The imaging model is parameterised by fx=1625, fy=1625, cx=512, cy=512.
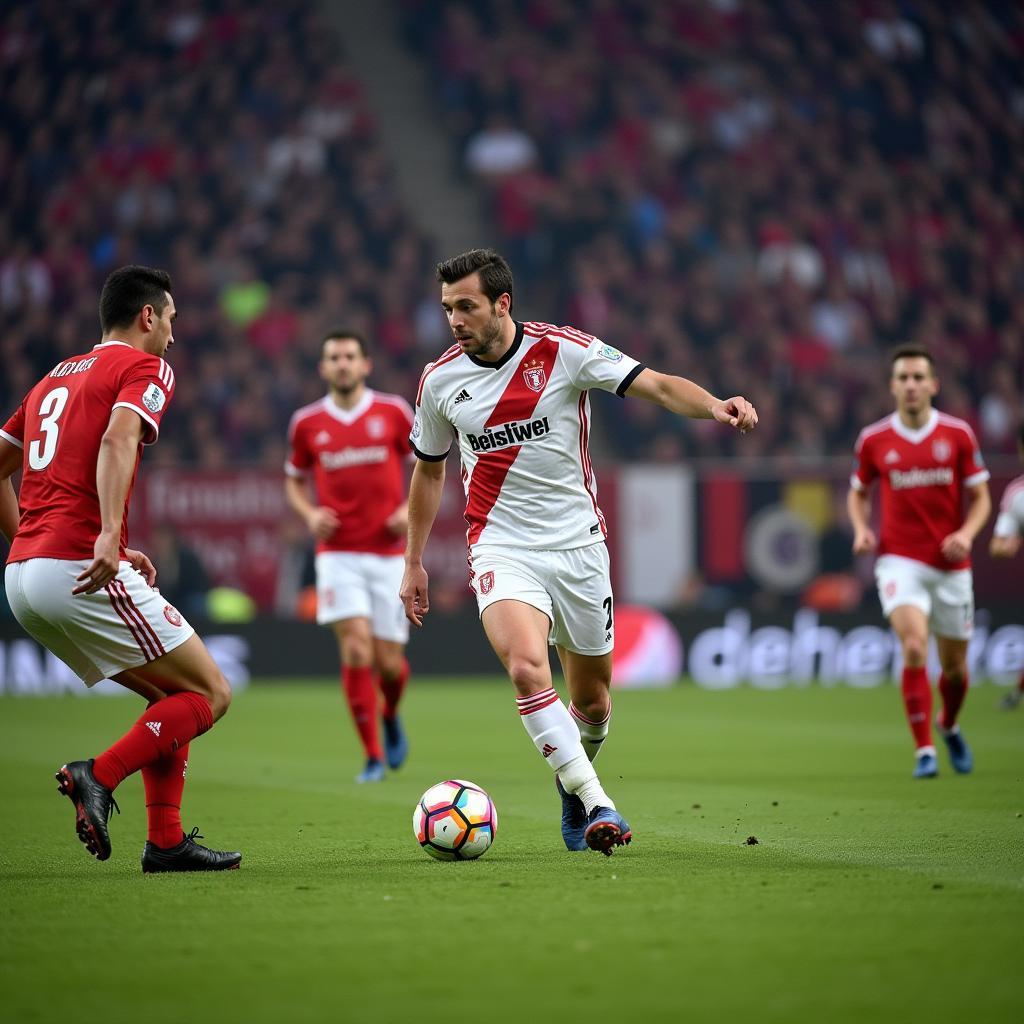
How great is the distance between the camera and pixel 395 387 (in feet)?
68.6

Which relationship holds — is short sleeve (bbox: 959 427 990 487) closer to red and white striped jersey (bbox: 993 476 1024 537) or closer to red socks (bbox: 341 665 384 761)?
red and white striped jersey (bbox: 993 476 1024 537)

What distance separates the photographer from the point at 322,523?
10.5m

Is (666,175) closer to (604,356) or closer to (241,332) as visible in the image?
(241,332)

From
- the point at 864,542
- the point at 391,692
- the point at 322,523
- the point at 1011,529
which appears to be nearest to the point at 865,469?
the point at 864,542

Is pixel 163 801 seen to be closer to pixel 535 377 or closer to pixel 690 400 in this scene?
pixel 535 377

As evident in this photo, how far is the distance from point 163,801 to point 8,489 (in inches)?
54.0

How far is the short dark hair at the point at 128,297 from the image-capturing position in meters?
6.26

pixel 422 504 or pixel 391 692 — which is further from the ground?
pixel 422 504

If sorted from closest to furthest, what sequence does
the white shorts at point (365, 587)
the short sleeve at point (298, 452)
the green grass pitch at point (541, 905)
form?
1. the green grass pitch at point (541, 905)
2. the white shorts at point (365, 587)
3. the short sleeve at point (298, 452)

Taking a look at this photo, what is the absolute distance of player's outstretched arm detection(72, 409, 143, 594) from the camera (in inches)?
224

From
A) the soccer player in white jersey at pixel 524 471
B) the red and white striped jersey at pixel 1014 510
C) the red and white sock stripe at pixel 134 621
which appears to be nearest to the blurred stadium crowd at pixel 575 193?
the red and white striped jersey at pixel 1014 510

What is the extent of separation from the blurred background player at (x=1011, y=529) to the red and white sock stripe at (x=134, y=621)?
24.3ft

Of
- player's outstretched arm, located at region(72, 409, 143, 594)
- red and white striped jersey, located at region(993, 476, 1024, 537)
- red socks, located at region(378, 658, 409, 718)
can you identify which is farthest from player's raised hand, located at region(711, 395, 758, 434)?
red and white striped jersey, located at region(993, 476, 1024, 537)

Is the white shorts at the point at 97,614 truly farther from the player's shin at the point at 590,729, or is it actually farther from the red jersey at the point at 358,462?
the red jersey at the point at 358,462
